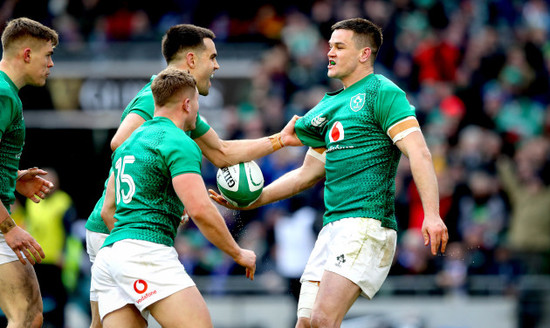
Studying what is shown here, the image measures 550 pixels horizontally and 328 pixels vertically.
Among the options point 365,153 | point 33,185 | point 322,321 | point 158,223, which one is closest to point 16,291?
point 33,185

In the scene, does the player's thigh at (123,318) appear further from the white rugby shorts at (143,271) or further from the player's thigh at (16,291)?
the player's thigh at (16,291)

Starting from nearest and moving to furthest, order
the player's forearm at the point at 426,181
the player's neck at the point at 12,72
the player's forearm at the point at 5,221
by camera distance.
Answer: the player's forearm at the point at 426,181 < the player's forearm at the point at 5,221 < the player's neck at the point at 12,72

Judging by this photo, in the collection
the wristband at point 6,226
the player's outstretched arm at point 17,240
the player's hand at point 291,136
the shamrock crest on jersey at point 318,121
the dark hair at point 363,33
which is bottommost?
the player's outstretched arm at point 17,240

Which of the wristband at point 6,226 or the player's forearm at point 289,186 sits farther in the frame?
the player's forearm at point 289,186

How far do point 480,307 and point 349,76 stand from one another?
586cm

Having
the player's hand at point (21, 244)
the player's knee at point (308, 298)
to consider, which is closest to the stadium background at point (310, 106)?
the player's knee at point (308, 298)

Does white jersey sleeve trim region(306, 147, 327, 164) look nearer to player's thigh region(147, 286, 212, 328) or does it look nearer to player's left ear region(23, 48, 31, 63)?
player's thigh region(147, 286, 212, 328)

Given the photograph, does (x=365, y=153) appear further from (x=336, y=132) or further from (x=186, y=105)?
(x=186, y=105)

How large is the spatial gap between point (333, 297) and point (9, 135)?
273 centimetres

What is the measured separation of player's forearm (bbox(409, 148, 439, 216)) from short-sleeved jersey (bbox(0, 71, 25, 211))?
2.96 metres

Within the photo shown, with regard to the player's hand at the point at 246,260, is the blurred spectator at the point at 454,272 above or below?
below

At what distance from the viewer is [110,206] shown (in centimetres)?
693

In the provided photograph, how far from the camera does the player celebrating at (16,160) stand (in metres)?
6.90

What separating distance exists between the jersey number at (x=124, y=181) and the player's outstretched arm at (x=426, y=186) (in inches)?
77.3
